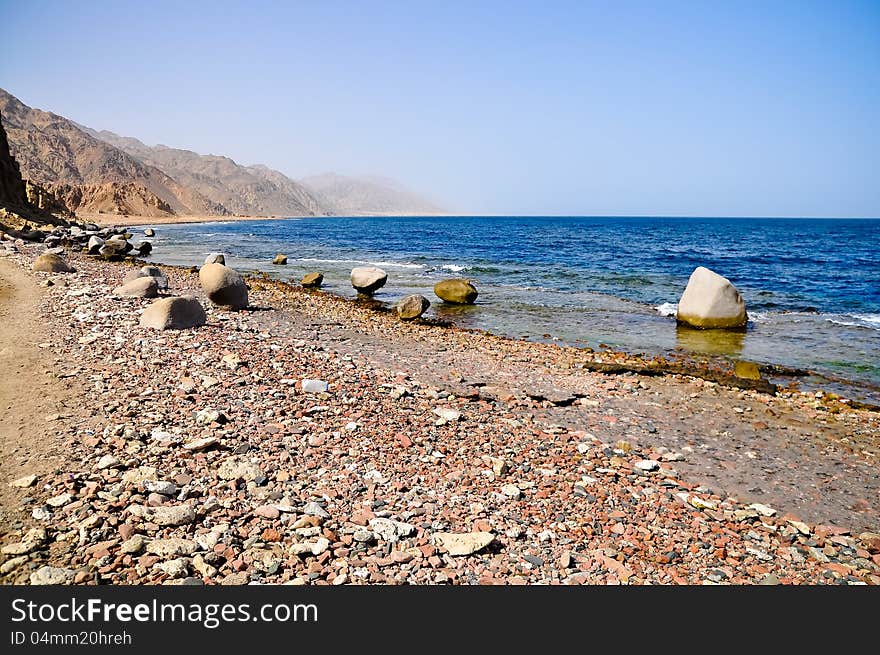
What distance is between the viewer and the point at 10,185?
54.8 m

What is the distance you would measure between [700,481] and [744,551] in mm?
1701

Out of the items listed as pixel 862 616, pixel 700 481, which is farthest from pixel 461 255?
pixel 862 616

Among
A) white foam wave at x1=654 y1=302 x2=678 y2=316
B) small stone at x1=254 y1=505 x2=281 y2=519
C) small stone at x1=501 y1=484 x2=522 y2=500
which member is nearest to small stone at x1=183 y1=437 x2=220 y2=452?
small stone at x1=254 y1=505 x2=281 y2=519

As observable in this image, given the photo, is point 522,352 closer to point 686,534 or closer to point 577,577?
point 686,534

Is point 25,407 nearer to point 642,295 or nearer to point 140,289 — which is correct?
point 140,289

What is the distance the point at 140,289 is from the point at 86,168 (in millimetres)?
174197

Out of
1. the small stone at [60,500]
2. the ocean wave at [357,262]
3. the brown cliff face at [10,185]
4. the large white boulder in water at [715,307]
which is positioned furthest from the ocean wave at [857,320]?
the brown cliff face at [10,185]

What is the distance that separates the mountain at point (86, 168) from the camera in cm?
12524

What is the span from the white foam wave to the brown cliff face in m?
58.2

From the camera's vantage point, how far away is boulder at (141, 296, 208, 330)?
11539 mm

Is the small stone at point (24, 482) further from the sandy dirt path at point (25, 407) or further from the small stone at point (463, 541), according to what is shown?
the small stone at point (463, 541)

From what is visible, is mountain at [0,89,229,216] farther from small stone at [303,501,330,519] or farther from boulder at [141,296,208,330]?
small stone at [303,501,330,519]

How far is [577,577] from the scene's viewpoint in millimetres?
4340

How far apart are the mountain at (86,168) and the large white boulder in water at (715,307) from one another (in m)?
125
